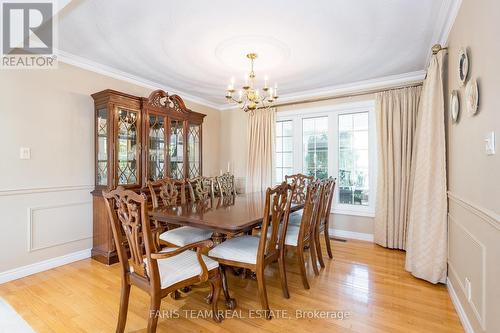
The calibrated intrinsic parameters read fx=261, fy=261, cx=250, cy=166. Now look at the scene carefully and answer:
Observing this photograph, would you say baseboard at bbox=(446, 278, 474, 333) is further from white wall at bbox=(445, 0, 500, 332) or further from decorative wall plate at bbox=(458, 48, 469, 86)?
decorative wall plate at bbox=(458, 48, 469, 86)

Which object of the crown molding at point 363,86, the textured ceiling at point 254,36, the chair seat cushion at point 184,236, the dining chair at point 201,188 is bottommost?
the chair seat cushion at point 184,236

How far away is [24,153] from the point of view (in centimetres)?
266

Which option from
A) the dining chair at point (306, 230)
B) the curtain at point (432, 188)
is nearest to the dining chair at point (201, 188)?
the dining chair at point (306, 230)

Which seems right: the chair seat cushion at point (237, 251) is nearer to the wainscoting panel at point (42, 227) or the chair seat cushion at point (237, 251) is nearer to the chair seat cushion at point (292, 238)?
the chair seat cushion at point (292, 238)

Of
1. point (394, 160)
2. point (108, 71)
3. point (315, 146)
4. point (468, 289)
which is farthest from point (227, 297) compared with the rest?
point (108, 71)

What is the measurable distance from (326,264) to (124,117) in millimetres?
2965

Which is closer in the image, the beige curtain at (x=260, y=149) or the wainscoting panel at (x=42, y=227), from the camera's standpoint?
the wainscoting panel at (x=42, y=227)

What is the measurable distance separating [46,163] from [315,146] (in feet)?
11.9

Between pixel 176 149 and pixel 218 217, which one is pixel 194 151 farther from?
pixel 218 217

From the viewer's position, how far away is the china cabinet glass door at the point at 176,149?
12.6 ft

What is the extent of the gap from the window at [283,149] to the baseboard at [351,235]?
3.97 feet

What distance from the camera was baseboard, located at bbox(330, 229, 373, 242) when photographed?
3.87m

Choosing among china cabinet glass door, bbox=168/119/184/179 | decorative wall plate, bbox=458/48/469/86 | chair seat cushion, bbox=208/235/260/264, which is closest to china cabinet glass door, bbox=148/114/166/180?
china cabinet glass door, bbox=168/119/184/179

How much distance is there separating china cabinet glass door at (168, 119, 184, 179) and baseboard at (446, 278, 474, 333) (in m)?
3.41
